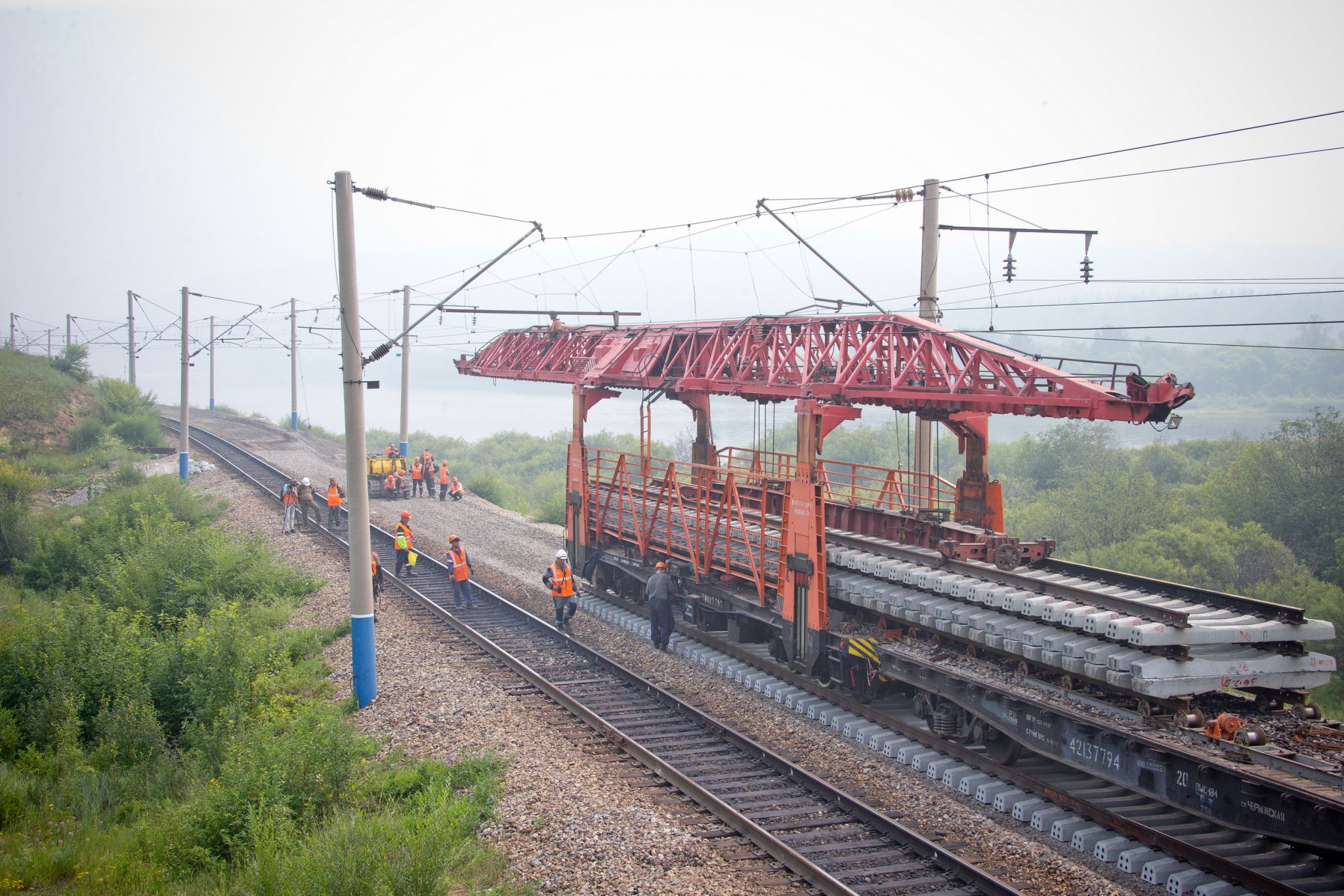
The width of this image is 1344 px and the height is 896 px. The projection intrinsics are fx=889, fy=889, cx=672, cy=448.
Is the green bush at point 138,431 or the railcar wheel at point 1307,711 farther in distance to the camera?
the green bush at point 138,431

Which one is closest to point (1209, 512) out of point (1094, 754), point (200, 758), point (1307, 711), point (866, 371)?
point (866, 371)

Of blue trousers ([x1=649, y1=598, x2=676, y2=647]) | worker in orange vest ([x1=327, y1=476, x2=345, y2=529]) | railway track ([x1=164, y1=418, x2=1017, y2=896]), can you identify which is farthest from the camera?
worker in orange vest ([x1=327, y1=476, x2=345, y2=529])

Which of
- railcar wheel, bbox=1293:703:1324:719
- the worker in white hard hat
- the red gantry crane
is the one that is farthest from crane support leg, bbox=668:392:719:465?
the worker in white hard hat

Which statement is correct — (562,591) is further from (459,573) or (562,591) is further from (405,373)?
(405,373)

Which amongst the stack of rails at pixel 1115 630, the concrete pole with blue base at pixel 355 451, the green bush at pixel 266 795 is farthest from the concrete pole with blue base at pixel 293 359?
the stack of rails at pixel 1115 630

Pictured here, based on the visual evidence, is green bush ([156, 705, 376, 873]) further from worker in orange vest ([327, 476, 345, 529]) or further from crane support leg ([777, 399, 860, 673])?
worker in orange vest ([327, 476, 345, 529])

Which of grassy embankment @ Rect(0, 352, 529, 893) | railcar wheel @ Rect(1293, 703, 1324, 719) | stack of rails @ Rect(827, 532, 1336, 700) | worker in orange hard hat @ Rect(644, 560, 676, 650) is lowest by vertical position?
grassy embankment @ Rect(0, 352, 529, 893)

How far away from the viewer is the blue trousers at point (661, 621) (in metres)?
14.6

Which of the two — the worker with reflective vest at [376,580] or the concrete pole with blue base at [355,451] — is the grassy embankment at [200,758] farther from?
the worker with reflective vest at [376,580]

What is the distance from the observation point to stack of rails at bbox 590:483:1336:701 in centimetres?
821

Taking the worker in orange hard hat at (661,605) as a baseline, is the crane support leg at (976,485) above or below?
above

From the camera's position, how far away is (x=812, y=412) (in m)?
12.3

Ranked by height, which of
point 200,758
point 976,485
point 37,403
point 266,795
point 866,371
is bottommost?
point 200,758

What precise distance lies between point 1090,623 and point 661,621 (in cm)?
743
